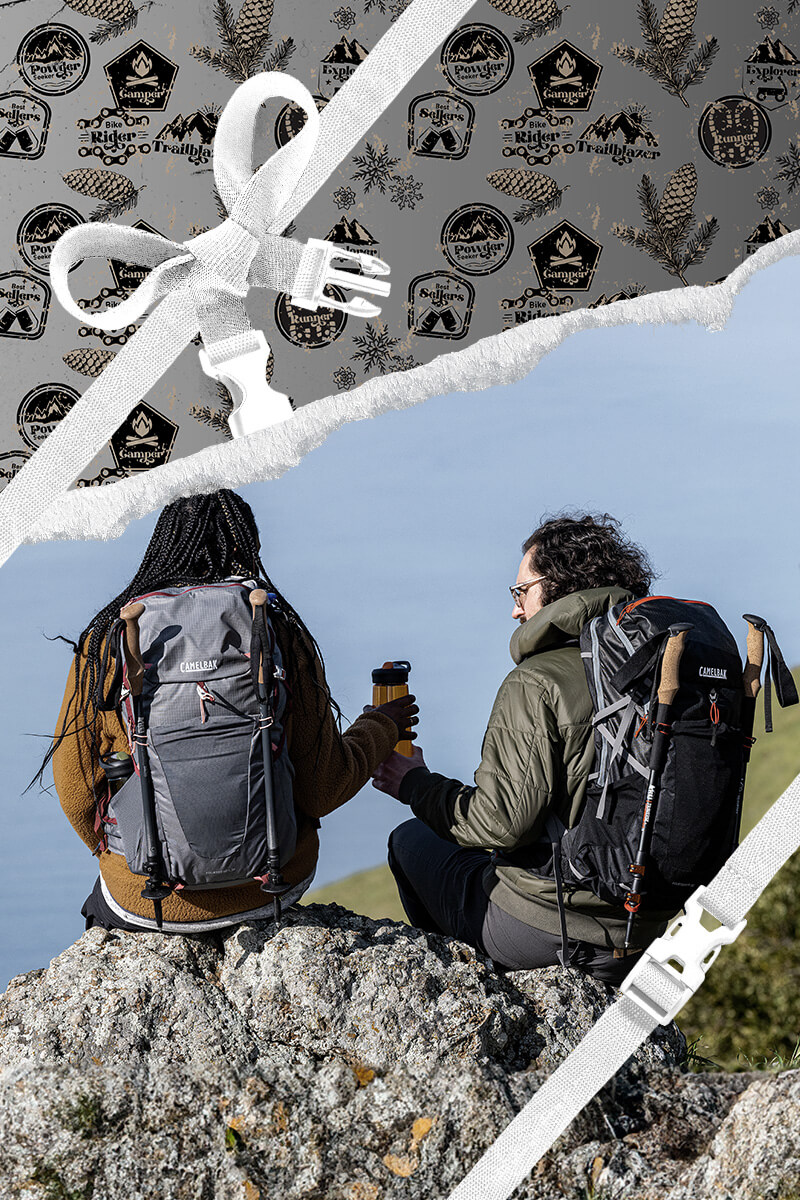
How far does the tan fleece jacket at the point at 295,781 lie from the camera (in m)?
1.27

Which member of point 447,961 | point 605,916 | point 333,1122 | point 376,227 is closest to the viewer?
point 333,1122

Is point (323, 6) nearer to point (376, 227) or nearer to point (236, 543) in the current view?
point (376, 227)

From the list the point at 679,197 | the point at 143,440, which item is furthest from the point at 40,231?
the point at 679,197

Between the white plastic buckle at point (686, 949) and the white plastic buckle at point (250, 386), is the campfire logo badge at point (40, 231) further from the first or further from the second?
the white plastic buckle at point (686, 949)

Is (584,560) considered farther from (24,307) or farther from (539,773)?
(24,307)

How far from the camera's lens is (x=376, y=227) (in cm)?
185

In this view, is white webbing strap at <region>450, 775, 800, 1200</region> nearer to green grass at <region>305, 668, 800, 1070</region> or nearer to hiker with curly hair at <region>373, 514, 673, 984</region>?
hiker with curly hair at <region>373, 514, 673, 984</region>

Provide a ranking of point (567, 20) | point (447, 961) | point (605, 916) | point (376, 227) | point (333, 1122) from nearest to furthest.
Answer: point (333, 1122), point (447, 961), point (605, 916), point (376, 227), point (567, 20)

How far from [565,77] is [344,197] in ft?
1.79

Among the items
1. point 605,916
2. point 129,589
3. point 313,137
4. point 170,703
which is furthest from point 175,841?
point 313,137

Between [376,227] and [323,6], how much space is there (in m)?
0.44

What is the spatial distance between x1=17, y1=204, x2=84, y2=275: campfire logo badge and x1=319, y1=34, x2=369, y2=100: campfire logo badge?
0.55m

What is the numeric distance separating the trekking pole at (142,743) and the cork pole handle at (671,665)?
63cm

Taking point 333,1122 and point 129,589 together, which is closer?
point 333,1122
